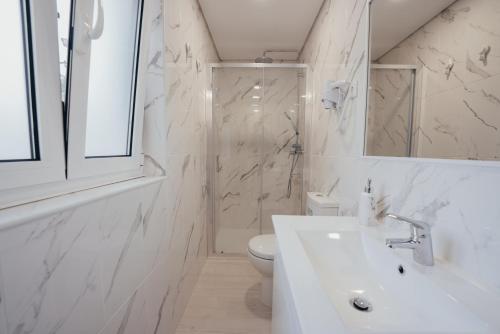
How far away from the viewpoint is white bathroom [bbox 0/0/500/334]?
590 millimetres

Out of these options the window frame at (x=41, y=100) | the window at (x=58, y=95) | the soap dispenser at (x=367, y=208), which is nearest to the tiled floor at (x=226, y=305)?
the soap dispenser at (x=367, y=208)

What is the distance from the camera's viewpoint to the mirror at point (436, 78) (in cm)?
62

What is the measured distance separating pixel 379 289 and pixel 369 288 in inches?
1.3

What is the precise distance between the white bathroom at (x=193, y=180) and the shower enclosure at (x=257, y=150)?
100cm

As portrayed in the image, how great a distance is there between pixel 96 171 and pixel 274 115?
8.39 feet

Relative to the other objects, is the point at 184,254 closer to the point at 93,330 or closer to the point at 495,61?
the point at 93,330

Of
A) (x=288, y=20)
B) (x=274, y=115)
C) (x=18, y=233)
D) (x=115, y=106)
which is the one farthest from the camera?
(x=274, y=115)

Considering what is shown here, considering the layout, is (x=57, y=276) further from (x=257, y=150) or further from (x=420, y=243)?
(x=257, y=150)

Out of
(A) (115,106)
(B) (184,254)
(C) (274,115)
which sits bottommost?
(B) (184,254)

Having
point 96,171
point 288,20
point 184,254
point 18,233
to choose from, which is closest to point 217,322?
point 184,254

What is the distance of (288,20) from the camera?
7.57 ft

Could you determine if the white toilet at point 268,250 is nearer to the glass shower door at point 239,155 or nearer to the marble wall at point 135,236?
the marble wall at point 135,236

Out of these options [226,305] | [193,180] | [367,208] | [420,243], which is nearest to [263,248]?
[226,305]

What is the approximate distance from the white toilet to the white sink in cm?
49
